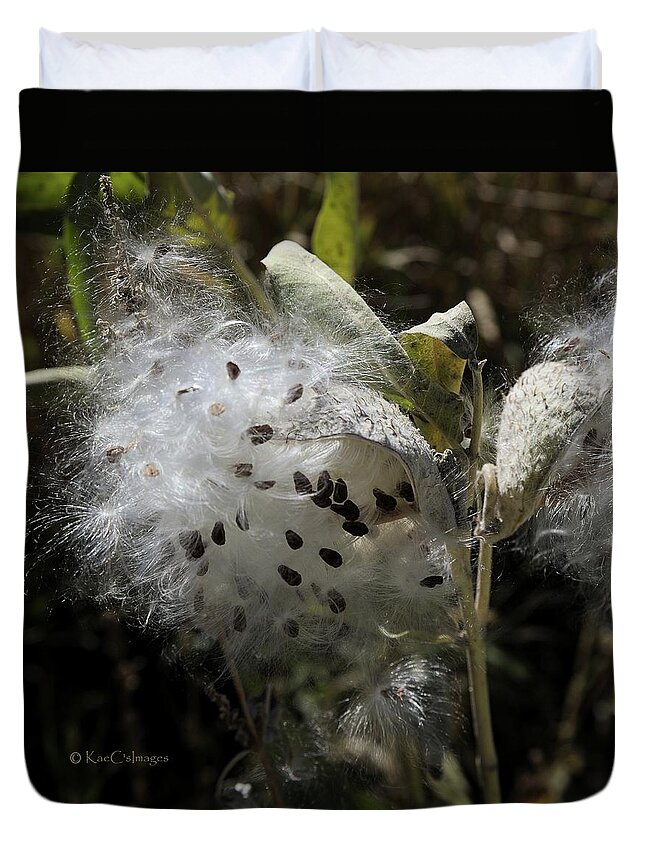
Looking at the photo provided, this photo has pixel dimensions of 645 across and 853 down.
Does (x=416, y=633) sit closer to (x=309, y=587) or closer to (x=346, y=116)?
(x=309, y=587)

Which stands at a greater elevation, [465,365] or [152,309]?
[152,309]

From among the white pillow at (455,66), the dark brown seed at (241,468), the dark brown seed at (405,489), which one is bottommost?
the dark brown seed at (405,489)

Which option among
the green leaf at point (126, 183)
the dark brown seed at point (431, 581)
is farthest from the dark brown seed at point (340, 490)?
the green leaf at point (126, 183)

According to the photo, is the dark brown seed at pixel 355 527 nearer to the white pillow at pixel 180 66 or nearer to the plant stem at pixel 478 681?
the plant stem at pixel 478 681

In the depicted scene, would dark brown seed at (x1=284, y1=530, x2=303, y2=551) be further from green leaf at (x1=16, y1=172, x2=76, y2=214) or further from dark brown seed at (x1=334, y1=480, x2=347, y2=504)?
green leaf at (x1=16, y1=172, x2=76, y2=214)

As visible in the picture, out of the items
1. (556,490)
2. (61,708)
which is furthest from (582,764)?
(61,708)

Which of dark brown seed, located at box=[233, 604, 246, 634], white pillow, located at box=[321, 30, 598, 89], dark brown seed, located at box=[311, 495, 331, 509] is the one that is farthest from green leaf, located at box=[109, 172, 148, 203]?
dark brown seed, located at box=[233, 604, 246, 634]

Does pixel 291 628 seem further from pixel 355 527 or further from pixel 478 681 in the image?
pixel 478 681
